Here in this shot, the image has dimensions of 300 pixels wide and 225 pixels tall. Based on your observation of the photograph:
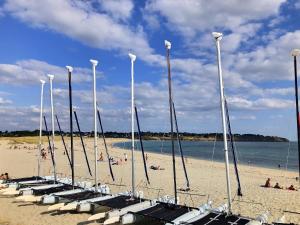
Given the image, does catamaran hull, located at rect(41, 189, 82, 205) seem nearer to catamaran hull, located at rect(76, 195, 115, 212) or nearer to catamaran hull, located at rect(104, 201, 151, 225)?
catamaran hull, located at rect(76, 195, 115, 212)

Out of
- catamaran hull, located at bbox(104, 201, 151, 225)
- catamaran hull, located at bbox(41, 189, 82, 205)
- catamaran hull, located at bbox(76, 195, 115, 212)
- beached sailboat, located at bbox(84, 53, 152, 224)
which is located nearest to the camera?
catamaran hull, located at bbox(104, 201, 151, 225)

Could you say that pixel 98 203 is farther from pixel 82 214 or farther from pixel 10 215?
pixel 10 215

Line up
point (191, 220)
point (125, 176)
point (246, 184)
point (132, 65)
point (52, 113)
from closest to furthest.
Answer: point (191, 220), point (132, 65), point (52, 113), point (246, 184), point (125, 176)

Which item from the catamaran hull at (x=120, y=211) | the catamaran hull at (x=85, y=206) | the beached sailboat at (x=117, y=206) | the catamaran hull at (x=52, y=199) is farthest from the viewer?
the catamaran hull at (x=52, y=199)

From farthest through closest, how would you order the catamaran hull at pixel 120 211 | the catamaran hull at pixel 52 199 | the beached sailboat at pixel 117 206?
the catamaran hull at pixel 52 199 < the beached sailboat at pixel 117 206 < the catamaran hull at pixel 120 211

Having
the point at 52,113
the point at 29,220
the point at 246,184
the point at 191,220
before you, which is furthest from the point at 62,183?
the point at 246,184

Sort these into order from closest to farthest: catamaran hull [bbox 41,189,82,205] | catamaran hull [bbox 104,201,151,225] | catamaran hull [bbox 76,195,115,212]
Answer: catamaran hull [bbox 104,201,151,225], catamaran hull [bbox 76,195,115,212], catamaran hull [bbox 41,189,82,205]

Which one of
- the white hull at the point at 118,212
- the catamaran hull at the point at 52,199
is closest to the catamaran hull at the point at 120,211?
the white hull at the point at 118,212

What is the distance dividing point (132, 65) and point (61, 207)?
9.59 meters

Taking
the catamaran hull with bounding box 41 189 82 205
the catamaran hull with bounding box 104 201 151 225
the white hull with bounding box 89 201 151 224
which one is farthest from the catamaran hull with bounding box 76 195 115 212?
the catamaran hull with bounding box 41 189 82 205

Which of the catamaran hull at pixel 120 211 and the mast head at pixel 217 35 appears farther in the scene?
the mast head at pixel 217 35

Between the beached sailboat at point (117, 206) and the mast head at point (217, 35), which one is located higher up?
the mast head at point (217, 35)

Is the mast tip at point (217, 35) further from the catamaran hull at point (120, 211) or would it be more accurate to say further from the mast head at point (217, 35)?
the catamaran hull at point (120, 211)

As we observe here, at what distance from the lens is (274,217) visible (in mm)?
20516
